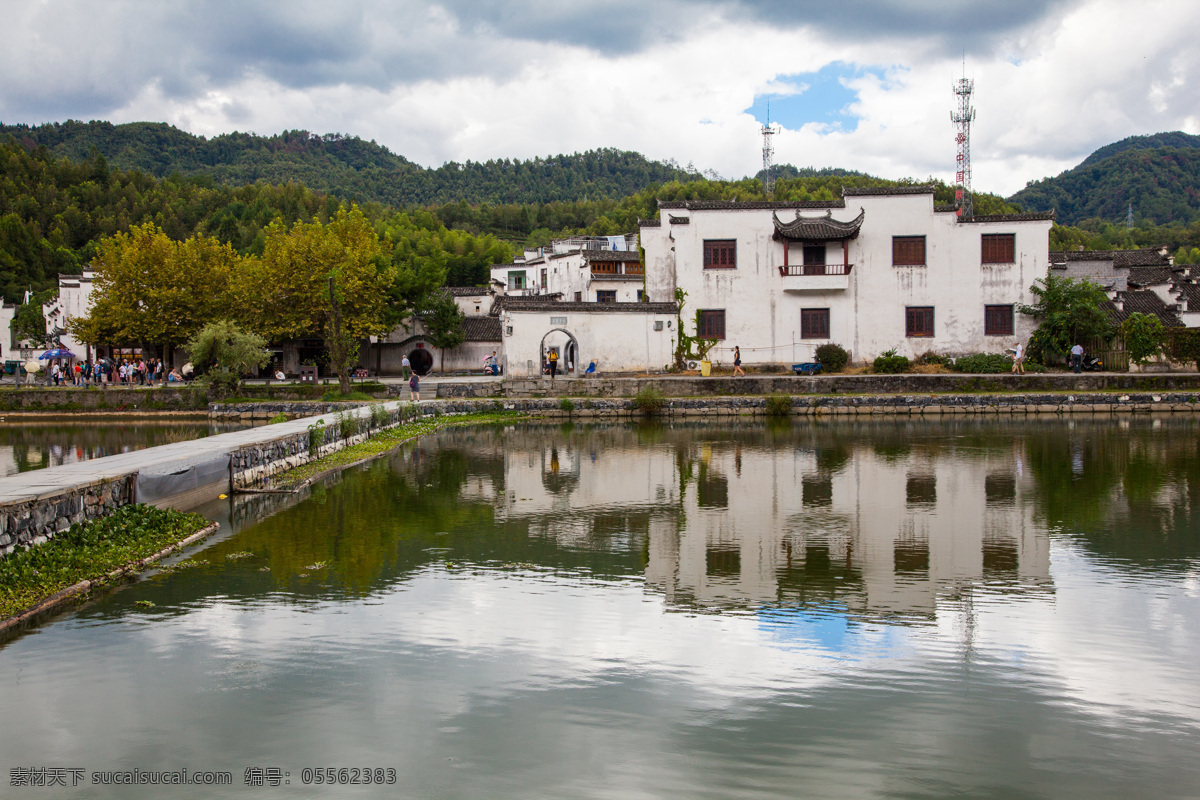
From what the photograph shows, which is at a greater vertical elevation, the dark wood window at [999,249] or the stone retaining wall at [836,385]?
the dark wood window at [999,249]

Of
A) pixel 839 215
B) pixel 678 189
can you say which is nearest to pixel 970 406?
pixel 839 215

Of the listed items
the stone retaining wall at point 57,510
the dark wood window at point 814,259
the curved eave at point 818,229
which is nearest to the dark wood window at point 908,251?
the curved eave at point 818,229

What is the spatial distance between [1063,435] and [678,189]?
66.8 metres

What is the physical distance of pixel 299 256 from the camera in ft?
129

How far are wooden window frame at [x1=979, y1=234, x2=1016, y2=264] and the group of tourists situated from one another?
121 ft

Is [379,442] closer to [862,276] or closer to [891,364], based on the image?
[891,364]

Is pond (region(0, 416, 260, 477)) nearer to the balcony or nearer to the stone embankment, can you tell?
the stone embankment

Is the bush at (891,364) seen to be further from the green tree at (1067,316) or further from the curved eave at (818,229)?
the green tree at (1067,316)

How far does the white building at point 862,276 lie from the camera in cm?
3756

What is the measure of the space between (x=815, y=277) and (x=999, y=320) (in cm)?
817

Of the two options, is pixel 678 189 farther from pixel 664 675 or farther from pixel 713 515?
pixel 664 675

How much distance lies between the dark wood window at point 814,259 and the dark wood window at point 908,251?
3091 millimetres

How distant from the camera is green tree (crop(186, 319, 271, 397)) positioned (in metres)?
35.4

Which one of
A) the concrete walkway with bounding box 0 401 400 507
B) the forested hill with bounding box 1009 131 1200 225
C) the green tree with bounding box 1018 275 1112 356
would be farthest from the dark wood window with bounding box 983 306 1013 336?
the forested hill with bounding box 1009 131 1200 225
